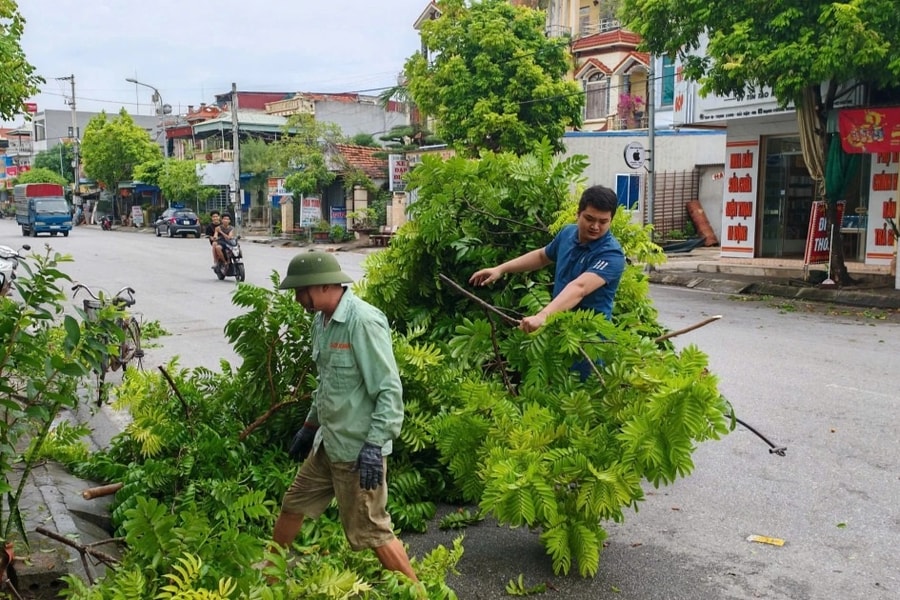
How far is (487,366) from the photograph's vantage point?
17.1ft

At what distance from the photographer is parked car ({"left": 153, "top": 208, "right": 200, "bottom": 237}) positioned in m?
44.1

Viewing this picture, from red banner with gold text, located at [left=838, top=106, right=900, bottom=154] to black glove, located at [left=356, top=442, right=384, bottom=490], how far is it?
14677 millimetres

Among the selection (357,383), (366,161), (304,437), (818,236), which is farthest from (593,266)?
(366,161)

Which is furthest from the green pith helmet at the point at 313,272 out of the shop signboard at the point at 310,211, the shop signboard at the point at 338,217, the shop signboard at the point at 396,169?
the shop signboard at the point at 338,217

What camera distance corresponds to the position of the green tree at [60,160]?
251ft

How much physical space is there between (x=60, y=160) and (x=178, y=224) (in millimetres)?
39637

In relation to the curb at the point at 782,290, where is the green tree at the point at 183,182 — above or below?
above

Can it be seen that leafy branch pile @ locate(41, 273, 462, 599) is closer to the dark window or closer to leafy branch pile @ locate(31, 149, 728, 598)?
leafy branch pile @ locate(31, 149, 728, 598)

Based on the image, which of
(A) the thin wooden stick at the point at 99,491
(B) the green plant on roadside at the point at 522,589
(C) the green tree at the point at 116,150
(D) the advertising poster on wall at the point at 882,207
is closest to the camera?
(B) the green plant on roadside at the point at 522,589

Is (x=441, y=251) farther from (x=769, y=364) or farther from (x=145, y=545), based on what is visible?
→ (x=769, y=364)

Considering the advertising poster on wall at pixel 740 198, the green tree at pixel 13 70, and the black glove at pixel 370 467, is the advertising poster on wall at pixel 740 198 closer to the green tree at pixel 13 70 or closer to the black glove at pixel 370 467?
the green tree at pixel 13 70

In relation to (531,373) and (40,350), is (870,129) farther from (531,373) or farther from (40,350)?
(40,350)

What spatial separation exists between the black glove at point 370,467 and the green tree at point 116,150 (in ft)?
192

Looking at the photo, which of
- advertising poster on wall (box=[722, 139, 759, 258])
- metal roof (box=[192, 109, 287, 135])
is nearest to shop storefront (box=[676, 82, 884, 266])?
advertising poster on wall (box=[722, 139, 759, 258])
